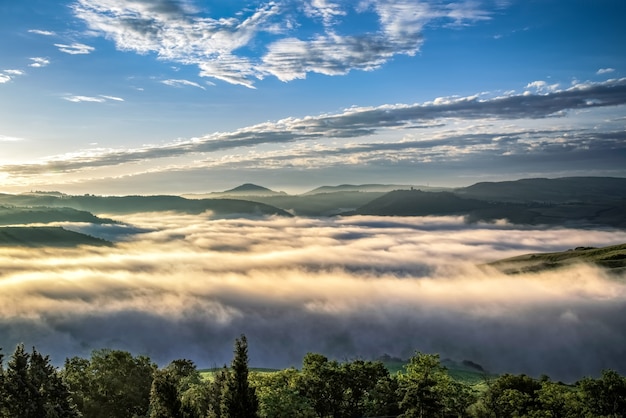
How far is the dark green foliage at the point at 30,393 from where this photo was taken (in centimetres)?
5712

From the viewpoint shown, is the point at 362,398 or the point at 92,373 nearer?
the point at 92,373

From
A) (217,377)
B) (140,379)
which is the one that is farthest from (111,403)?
(217,377)

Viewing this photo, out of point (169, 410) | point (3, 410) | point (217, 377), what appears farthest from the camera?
point (217, 377)

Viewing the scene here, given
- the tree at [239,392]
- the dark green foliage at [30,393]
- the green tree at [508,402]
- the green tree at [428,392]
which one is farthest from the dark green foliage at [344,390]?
the dark green foliage at [30,393]

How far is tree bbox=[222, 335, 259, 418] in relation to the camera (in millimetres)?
54438

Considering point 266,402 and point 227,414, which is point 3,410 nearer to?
point 227,414

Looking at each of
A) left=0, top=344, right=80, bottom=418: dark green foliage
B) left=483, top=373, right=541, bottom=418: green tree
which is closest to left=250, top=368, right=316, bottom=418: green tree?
left=0, top=344, right=80, bottom=418: dark green foliage

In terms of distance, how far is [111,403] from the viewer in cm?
8938

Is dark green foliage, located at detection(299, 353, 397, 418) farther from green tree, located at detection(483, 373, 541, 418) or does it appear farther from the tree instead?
the tree

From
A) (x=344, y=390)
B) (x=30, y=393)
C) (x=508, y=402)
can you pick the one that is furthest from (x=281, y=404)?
(x=508, y=402)

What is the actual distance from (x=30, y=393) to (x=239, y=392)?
81.4 ft

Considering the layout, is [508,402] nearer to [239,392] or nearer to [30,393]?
[239,392]

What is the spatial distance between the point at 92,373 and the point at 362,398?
5584 centimetres

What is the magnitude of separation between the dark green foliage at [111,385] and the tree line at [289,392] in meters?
0.17
